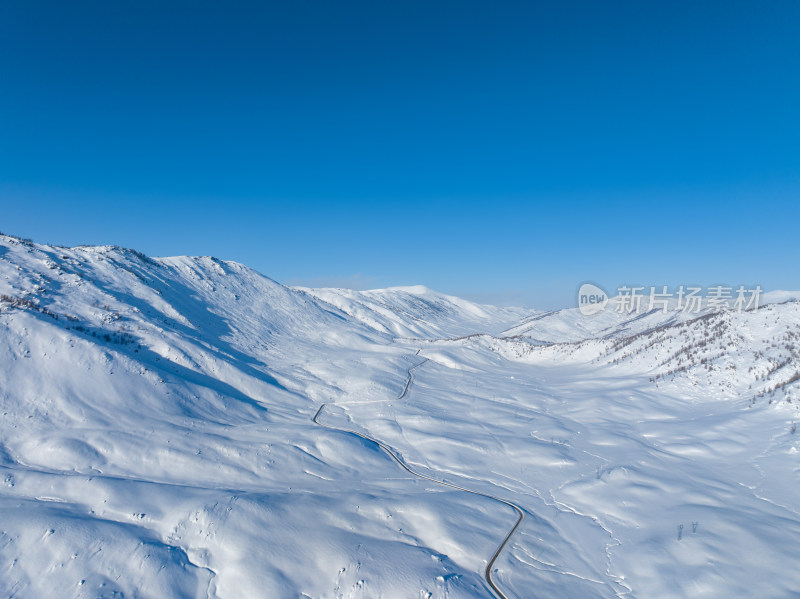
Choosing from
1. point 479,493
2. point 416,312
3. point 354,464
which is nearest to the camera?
point 479,493

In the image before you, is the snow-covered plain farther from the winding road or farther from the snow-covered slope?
the snow-covered slope

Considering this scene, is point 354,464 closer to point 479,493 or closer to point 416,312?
point 479,493

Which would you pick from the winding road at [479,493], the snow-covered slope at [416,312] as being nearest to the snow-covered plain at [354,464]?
the winding road at [479,493]

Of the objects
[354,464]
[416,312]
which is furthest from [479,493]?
[416,312]

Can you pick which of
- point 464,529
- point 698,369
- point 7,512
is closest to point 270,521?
point 464,529

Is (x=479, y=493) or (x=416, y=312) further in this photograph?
(x=416, y=312)

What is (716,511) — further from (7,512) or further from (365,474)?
(7,512)

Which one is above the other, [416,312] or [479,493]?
[416,312]

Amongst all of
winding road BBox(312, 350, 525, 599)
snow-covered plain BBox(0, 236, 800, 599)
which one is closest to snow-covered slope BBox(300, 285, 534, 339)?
snow-covered plain BBox(0, 236, 800, 599)
